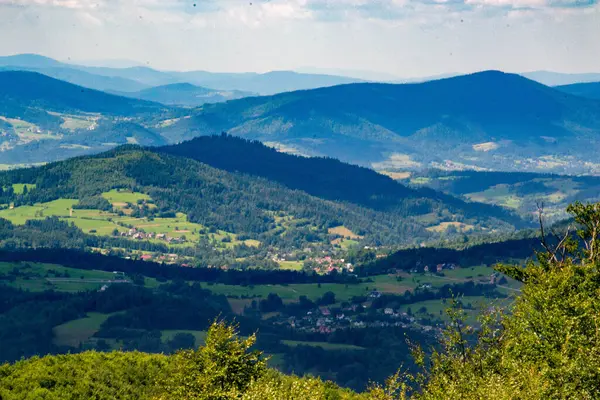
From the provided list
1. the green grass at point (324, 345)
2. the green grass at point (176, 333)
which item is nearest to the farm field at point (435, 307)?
the green grass at point (324, 345)

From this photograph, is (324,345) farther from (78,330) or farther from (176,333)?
(78,330)

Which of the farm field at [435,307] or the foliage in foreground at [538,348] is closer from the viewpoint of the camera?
the foliage in foreground at [538,348]

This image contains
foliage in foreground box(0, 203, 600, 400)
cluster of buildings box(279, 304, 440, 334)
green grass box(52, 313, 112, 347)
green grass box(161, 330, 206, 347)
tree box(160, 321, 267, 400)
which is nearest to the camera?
foliage in foreground box(0, 203, 600, 400)

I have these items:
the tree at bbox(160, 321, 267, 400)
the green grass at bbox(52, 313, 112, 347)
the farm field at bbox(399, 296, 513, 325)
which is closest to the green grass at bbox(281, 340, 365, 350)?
the farm field at bbox(399, 296, 513, 325)

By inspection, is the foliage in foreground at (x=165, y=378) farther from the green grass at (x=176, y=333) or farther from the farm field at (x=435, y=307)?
the farm field at (x=435, y=307)

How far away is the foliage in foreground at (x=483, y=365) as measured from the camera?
39.7m

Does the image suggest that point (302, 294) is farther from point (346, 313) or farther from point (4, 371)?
point (4, 371)

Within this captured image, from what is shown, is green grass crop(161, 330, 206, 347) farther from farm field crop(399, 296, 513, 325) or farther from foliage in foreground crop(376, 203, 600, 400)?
foliage in foreground crop(376, 203, 600, 400)

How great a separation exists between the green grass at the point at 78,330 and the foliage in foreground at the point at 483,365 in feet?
244

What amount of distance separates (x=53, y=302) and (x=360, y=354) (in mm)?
67021

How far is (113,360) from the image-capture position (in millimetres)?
70812

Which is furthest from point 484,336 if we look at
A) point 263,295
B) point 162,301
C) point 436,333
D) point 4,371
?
point 263,295

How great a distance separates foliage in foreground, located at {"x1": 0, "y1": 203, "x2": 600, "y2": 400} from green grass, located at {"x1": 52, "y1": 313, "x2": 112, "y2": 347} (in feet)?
244

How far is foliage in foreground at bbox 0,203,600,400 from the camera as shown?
39656 mm
